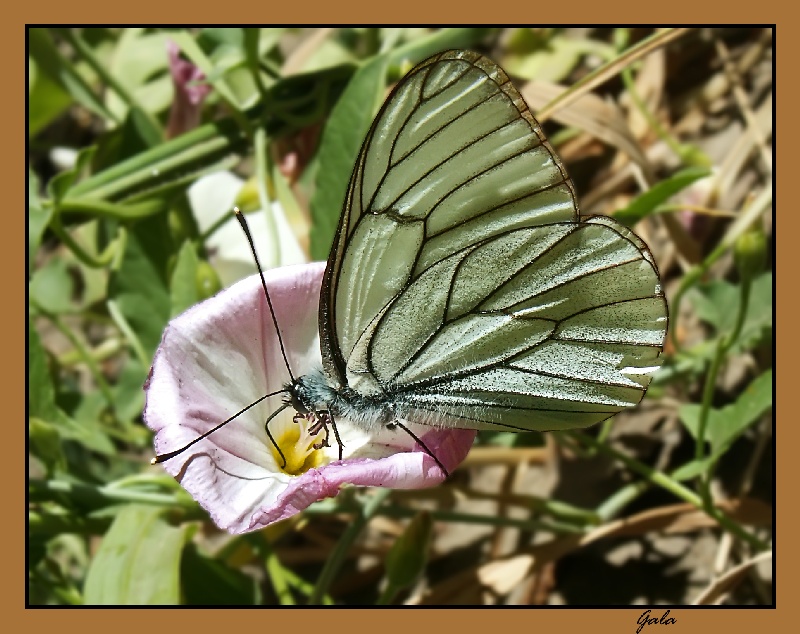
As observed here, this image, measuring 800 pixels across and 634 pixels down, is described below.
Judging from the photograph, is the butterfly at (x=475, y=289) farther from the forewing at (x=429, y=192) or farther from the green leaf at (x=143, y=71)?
the green leaf at (x=143, y=71)

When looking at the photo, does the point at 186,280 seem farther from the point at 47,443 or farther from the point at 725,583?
the point at 725,583

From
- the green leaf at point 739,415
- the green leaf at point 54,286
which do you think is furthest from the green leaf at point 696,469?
the green leaf at point 54,286

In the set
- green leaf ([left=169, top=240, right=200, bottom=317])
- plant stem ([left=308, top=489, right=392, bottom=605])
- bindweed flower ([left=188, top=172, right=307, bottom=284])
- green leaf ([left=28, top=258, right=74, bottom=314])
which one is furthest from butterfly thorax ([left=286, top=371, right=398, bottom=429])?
green leaf ([left=28, top=258, right=74, bottom=314])

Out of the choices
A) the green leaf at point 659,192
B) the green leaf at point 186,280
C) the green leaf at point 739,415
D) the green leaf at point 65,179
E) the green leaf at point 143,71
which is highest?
the green leaf at point 143,71

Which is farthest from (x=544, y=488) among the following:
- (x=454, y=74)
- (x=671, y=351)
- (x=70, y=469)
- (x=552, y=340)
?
(x=454, y=74)

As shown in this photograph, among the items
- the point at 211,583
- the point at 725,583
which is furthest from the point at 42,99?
the point at 725,583

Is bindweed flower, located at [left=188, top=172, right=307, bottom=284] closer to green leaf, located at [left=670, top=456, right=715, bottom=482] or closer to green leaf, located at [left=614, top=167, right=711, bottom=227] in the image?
green leaf, located at [left=614, top=167, right=711, bottom=227]
